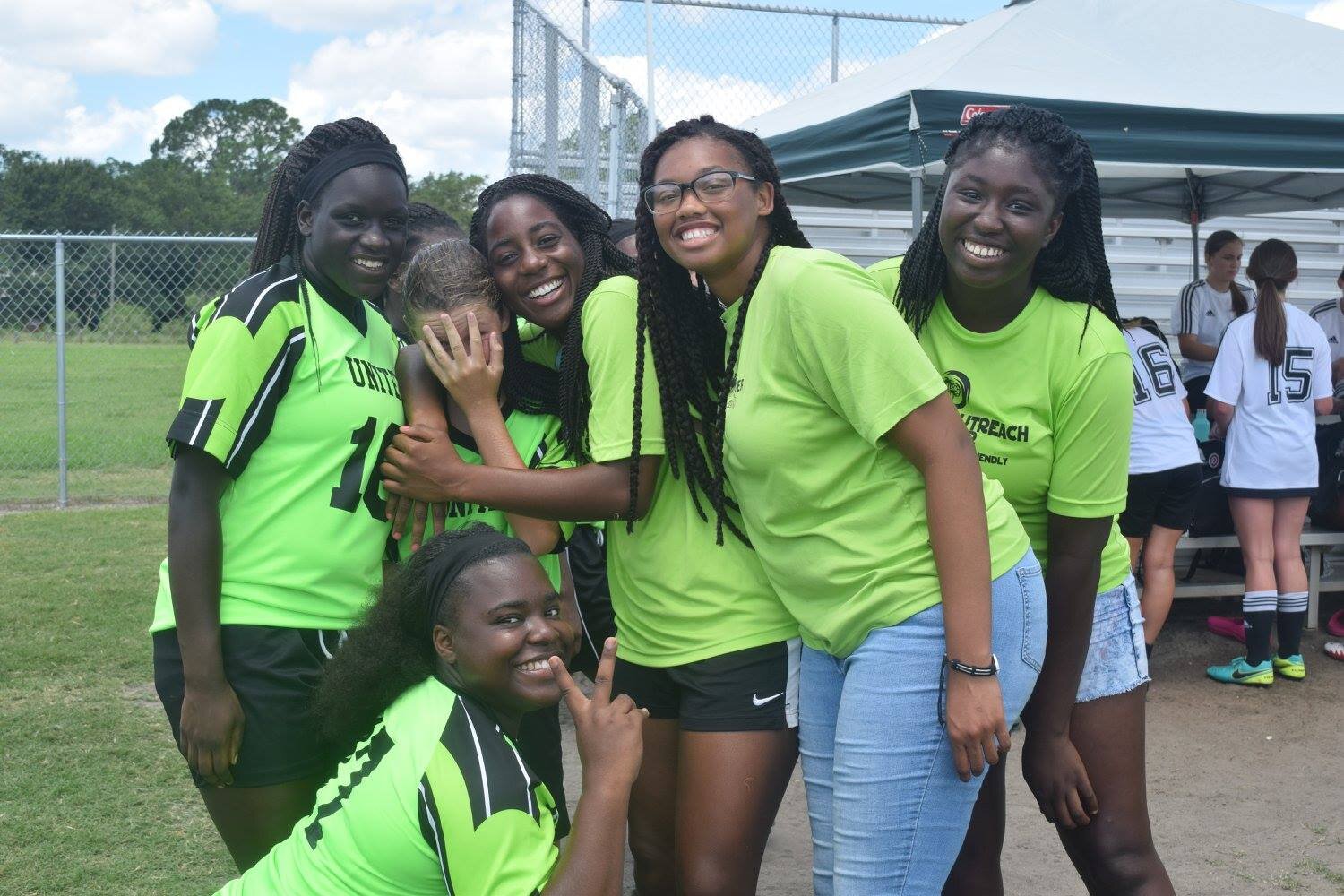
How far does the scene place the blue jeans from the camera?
83.5 inches

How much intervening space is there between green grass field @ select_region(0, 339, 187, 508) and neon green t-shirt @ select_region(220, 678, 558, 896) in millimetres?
9695

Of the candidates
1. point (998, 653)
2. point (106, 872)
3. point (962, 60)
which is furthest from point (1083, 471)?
point (962, 60)

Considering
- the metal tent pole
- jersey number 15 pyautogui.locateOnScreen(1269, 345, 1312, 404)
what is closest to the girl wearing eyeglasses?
jersey number 15 pyautogui.locateOnScreen(1269, 345, 1312, 404)

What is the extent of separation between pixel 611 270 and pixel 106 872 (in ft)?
8.31

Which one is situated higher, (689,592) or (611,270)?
(611,270)

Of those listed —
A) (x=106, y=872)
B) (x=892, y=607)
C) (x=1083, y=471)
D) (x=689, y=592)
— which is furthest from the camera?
(x=106, y=872)

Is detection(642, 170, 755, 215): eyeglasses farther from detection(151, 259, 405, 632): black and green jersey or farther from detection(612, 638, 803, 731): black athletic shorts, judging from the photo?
detection(612, 638, 803, 731): black athletic shorts

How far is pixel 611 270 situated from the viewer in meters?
2.96

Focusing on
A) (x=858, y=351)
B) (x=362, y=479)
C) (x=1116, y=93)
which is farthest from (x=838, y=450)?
(x=1116, y=93)

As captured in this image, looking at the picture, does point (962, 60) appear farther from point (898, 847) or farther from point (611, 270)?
point (898, 847)

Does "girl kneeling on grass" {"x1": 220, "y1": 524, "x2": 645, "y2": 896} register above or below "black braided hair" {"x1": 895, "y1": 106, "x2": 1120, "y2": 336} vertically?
below

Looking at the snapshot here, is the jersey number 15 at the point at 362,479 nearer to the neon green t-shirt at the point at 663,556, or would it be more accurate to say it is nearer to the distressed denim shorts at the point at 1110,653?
the neon green t-shirt at the point at 663,556

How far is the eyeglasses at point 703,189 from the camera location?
2.45 m

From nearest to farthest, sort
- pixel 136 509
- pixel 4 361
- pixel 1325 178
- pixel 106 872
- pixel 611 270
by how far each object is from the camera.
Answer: pixel 611 270
pixel 106 872
pixel 1325 178
pixel 136 509
pixel 4 361
